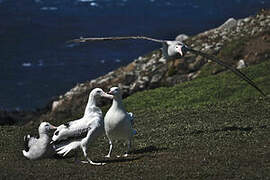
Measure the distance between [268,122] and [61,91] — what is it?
23.4 m

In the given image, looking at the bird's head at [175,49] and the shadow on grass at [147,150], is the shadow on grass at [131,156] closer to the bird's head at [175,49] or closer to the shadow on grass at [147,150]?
the shadow on grass at [147,150]

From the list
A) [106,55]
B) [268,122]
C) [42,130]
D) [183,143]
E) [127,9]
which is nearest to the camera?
[42,130]

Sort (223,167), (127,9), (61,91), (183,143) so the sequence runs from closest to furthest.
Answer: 1. (223,167)
2. (183,143)
3. (61,91)
4. (127,9)

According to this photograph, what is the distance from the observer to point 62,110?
3509 cm

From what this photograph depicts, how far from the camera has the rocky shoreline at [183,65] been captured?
34.8 m

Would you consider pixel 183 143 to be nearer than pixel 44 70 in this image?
Yes

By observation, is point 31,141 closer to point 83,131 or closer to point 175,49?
point 83,131

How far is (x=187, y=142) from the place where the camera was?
1962 centimetres

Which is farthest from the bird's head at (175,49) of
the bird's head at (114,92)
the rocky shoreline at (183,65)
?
the rocky shoreline at (183,65)

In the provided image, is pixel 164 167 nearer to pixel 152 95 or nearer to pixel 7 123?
pixel 152 95

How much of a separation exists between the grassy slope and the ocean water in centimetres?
1562

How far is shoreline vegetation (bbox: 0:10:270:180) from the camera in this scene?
1647 cm

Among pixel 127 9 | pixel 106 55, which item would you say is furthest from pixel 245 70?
pixel 127 9

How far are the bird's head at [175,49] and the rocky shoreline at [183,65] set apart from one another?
1042 centimetres
